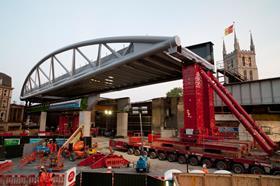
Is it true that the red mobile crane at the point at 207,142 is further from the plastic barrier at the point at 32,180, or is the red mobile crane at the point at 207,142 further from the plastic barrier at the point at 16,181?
the plastic barrier at the point at 16,181

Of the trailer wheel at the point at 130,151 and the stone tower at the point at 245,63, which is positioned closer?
the trailer wheel at the point at 130,151

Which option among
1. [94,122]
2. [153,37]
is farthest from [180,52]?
[94,122]

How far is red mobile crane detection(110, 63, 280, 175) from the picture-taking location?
12.4 meters

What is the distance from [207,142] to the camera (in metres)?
15.2

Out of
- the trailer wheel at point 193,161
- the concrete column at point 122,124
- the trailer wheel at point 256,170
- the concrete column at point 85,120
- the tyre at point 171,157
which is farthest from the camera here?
the concrete column at point 122,124

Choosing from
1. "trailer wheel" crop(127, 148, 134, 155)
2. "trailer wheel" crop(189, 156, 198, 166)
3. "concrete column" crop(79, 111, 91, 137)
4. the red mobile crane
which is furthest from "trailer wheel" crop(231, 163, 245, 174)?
"concrete column" crop(79, 111, 91, 137)

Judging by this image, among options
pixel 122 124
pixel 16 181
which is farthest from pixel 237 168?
pixel 122 124

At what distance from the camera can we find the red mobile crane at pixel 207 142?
40.6ft

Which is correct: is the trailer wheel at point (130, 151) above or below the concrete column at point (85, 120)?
below

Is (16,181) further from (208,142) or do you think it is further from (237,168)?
(237,168)

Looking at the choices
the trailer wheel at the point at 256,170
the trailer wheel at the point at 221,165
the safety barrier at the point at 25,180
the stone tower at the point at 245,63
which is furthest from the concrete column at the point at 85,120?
the stone tower at the point at 245,63

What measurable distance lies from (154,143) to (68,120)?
71.4 feet

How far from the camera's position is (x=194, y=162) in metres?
15.3

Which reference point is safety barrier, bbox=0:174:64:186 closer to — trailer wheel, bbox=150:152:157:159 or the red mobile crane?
the red mobile crane
